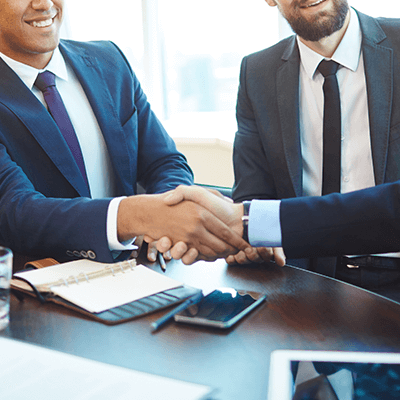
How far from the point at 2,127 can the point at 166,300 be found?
38.9 inches

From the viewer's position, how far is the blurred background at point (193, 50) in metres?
3.80

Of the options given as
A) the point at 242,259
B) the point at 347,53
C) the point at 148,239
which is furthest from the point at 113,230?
the point at 347,53

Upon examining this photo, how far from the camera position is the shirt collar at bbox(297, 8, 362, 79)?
1.77 meters

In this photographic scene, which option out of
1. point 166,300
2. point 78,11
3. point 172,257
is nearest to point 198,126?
point 78,11

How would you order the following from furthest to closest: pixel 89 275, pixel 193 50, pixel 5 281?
pixel 193 50 → pixel 89 275 → pixel 5 281

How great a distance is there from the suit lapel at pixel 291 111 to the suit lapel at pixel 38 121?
0.79 m

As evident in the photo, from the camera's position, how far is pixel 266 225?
1186mm

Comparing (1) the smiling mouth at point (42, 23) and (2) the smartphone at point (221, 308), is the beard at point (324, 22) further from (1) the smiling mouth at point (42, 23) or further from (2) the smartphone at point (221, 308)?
(2) the smartphone at point (221, 308)

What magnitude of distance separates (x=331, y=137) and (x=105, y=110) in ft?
2.88

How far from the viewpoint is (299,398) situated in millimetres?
503

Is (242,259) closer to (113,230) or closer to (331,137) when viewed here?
(113,230)

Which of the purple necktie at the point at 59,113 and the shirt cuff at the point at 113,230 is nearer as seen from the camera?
the shirt cuff at the point at 113,230

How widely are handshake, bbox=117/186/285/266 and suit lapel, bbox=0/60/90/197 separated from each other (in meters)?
0.41

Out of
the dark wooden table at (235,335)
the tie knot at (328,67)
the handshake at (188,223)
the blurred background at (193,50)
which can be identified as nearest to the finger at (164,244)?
the handshake at (188,223)
